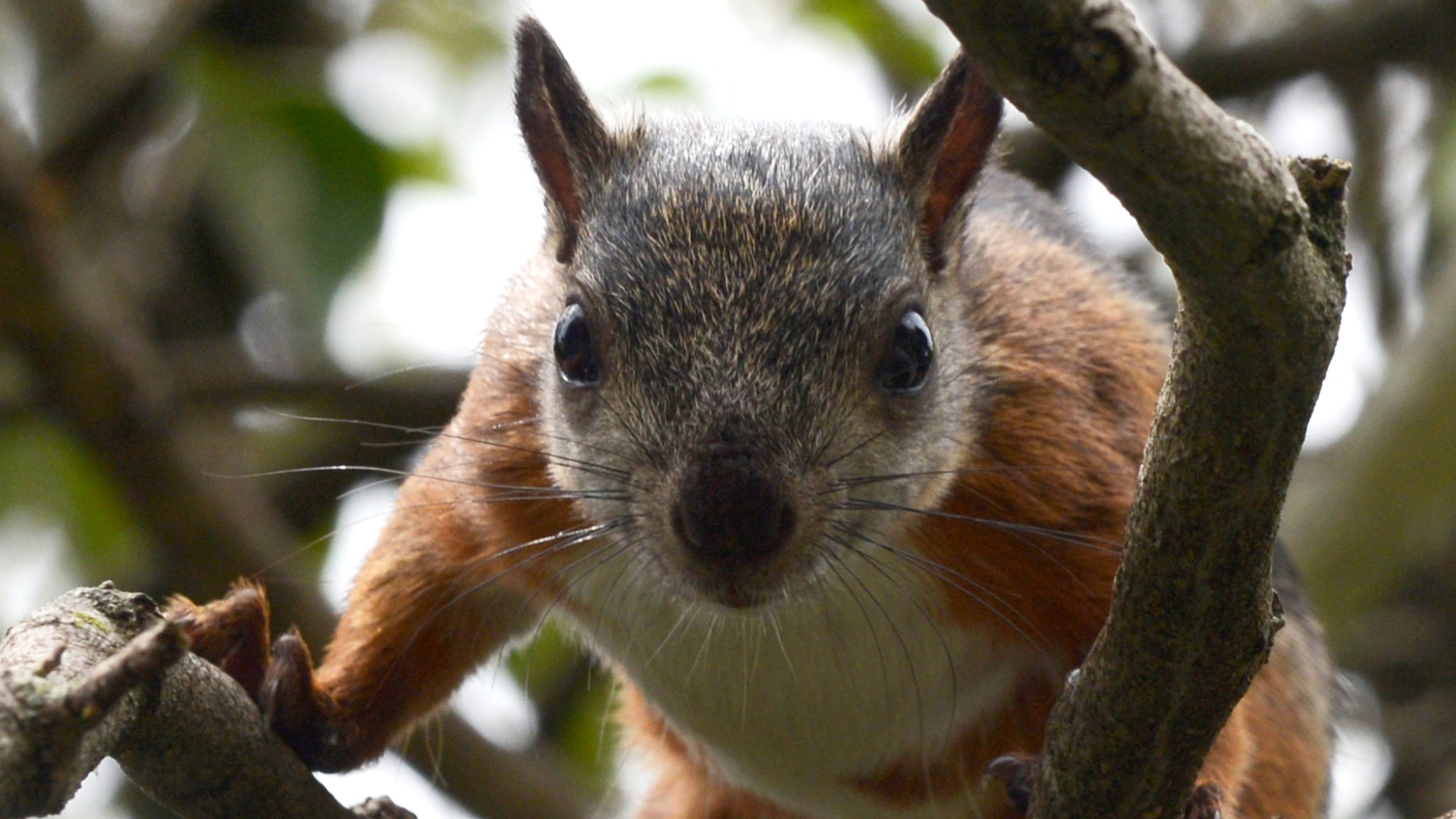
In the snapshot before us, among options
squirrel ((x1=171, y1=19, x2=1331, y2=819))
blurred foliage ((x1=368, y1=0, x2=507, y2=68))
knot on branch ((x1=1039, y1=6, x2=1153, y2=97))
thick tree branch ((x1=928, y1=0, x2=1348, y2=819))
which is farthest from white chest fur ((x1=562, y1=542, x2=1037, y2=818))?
blurred foliage ((x1=368, y1=0, x2=507, y2=68))

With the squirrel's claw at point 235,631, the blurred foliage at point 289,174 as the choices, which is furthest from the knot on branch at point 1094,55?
the blurred foliage at point 289,174

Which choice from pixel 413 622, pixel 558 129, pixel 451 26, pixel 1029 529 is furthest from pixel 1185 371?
pixel 451 26

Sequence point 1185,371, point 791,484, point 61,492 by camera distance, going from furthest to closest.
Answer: point 61,492
point 791,484
point 1185,371

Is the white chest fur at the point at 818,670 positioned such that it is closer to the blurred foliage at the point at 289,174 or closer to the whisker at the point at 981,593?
the whisker at the point at 981,593

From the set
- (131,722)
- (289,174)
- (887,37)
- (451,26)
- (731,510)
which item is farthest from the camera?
(451,26)

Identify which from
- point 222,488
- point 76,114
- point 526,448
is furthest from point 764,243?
point 76,114

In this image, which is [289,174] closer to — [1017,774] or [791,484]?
[791,484]

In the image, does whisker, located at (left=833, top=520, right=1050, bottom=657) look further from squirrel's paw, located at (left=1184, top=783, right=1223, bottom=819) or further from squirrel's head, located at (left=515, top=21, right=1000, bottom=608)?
squirrel's paw, located at (left=1184, top=783, right=1223, bottom=819)
